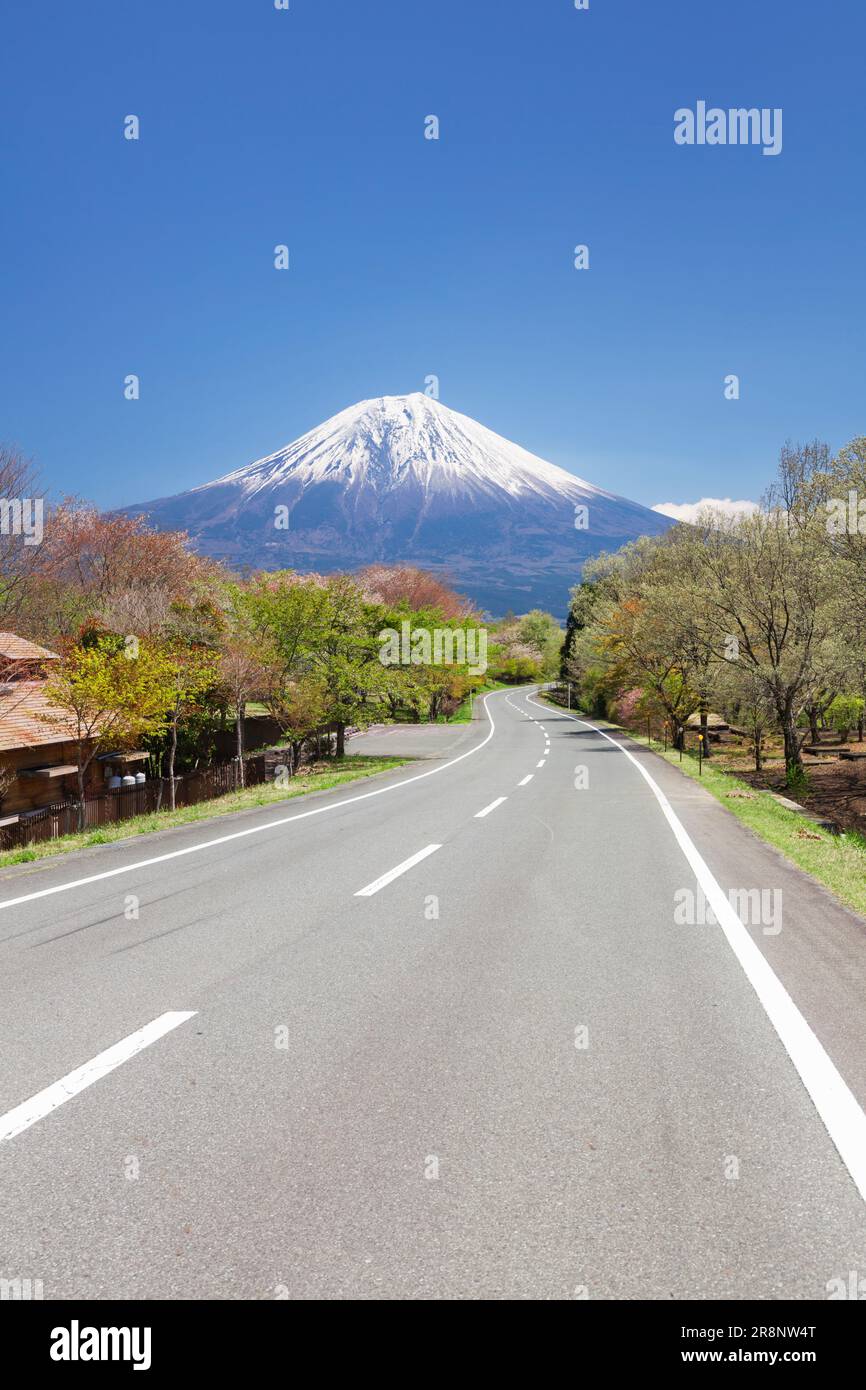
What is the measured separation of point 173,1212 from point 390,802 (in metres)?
14.0

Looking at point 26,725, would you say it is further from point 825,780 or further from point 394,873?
point 825,780

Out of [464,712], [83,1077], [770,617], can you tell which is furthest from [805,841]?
[464,712]

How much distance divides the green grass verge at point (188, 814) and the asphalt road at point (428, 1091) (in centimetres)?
310

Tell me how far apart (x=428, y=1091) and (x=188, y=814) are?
12867 millimetres

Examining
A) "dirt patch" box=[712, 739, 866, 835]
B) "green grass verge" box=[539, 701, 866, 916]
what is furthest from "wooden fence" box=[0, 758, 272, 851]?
"dirt patch" box=[712, 739, 866, 835]

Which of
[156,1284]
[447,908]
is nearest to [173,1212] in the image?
[156,1284]

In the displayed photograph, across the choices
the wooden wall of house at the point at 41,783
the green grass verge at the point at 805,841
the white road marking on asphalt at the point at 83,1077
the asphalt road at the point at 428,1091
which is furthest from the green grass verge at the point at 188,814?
the green grass verge at the point at 805,841

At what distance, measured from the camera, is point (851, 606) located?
17.1m

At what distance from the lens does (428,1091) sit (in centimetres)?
381

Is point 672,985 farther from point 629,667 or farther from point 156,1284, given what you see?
point 629,667

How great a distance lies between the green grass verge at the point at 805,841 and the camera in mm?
8531

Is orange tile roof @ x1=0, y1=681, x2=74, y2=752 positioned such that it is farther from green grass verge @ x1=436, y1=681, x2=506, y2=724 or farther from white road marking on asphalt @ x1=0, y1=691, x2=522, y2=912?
green grass verge @ x1=436, y1=681, x2=506, y2=724

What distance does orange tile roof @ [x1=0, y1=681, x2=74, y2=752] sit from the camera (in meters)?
A: 23.1
